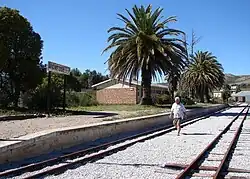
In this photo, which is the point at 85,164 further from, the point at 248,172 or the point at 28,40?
the point at 28,40

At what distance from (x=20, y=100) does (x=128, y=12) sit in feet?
46.7

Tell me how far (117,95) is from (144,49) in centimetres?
2511

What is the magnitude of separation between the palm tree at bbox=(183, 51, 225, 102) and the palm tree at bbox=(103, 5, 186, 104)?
119 feet

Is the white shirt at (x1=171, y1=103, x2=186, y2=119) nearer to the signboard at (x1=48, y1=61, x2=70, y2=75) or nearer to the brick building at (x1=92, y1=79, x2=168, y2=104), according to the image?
the signboard at (x1=48, y1=61, x2=70, y2=75)

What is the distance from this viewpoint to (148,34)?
37.0 m

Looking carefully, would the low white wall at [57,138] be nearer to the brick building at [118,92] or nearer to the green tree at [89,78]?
the brick building at [118,92]

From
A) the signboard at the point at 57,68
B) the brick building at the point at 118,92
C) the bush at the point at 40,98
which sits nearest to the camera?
the signboard at the point at 57,68

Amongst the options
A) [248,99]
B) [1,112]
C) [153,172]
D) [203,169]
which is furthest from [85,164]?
[248,99]

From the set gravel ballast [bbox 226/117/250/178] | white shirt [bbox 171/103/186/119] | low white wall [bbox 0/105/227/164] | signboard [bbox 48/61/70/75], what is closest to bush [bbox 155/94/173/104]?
signboard [bbox 48/61/70/75]

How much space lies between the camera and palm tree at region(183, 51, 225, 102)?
2864 inches

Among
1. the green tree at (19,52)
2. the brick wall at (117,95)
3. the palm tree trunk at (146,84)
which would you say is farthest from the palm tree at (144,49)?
the brick wall at (117,95)

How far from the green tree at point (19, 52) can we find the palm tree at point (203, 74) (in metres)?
48.2

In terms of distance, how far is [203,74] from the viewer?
73.0 m

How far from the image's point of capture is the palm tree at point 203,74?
72.8 meters
